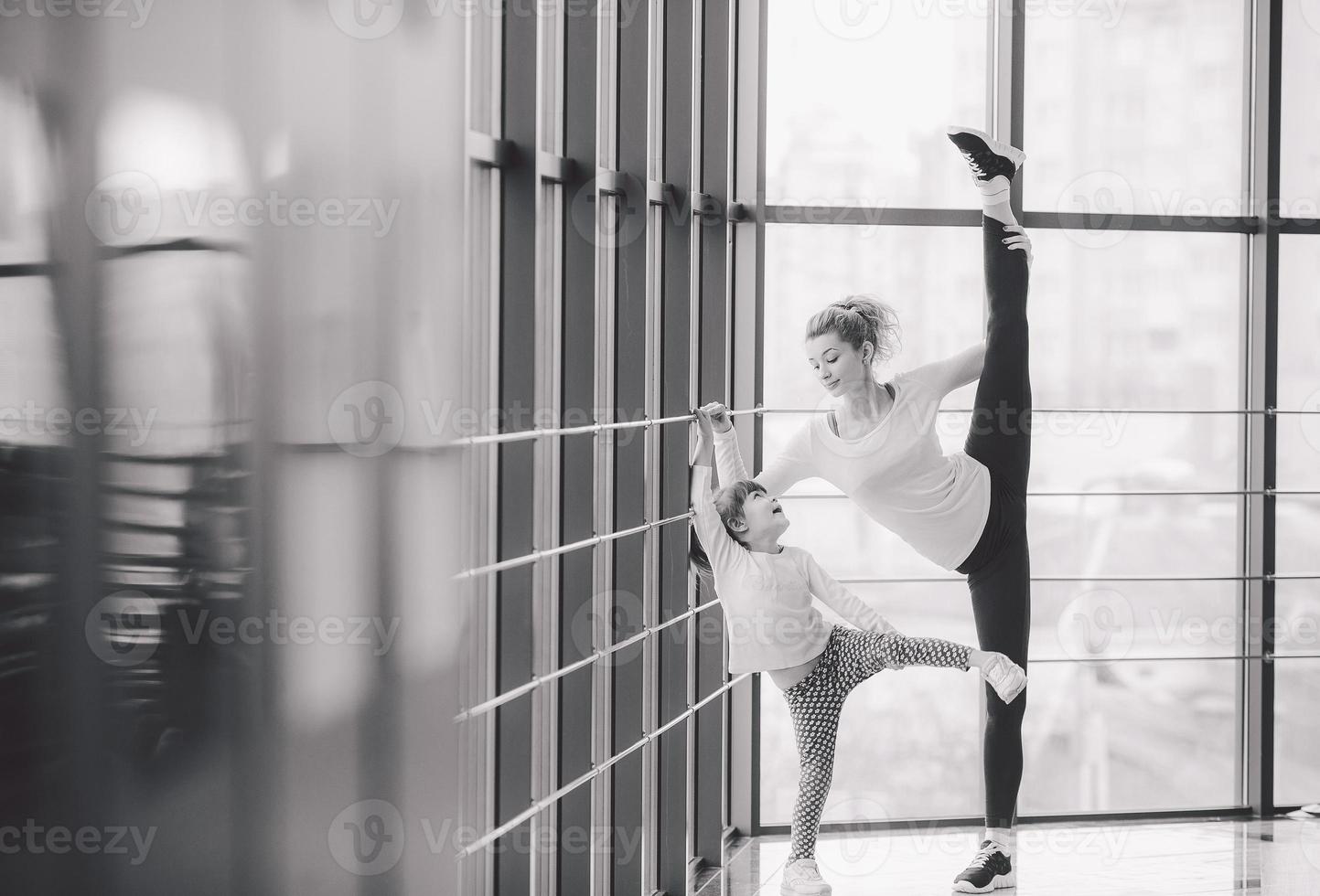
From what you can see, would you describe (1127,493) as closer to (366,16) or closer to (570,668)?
(570,668)

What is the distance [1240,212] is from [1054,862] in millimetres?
2171

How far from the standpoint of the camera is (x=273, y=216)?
1.06 metres

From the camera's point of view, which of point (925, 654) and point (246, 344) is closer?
point (246, 344)

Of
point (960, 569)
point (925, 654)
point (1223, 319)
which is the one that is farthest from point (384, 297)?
point (1223, 319)

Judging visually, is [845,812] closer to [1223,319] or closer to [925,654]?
[925,654]

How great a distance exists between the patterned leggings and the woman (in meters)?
0.38

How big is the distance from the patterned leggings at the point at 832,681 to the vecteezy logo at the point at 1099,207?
1.66 m

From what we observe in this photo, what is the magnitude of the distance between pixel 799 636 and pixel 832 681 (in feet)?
0.51

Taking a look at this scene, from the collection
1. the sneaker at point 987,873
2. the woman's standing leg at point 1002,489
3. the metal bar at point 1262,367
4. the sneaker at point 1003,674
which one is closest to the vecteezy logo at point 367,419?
the sneaker at point 1003,674

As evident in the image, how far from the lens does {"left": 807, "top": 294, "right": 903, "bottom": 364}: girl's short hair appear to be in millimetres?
2629

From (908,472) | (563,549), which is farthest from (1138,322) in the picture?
(563,549)

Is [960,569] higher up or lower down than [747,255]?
lower down

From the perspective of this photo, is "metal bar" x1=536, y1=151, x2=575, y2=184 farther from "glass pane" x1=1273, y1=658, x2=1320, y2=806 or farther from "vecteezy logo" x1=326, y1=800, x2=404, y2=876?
"glass pane" x1=1273, y1=658, x2=1320, y2=806

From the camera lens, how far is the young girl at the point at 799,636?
8.15 feet
